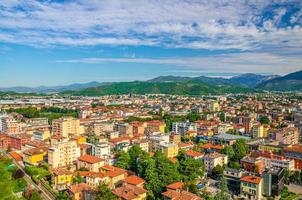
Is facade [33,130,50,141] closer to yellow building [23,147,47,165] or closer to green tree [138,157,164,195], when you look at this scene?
yellow building [23,147,47,165]

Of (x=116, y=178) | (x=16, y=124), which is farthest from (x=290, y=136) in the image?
(x=16, y=124)

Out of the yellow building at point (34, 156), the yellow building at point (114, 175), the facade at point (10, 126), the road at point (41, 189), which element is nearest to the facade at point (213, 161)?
the yellow building at point (114, 175)

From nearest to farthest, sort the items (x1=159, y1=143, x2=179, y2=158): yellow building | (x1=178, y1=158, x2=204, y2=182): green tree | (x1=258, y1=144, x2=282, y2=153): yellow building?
(x1=178, y1=158, x2=204, y2=182): green tree < (x1=159, y1=143, x2=179, y2=158): yellow building < (x1=258, y1=144, x2=282, y2=153): yellow building

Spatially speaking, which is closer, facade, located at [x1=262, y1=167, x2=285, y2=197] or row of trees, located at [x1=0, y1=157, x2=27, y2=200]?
row of trees, located at [x1=0, y1=157, x2=27, y2=200]

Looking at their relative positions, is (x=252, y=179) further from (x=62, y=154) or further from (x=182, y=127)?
(x=182, y=127)

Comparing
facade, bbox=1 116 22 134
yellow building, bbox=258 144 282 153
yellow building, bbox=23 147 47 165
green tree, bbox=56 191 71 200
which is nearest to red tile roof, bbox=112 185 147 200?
green tree, bbox=56 191 71 200

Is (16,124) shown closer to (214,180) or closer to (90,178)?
(90,178)

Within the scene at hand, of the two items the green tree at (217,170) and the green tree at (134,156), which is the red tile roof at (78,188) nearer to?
the green tree at (134,156)

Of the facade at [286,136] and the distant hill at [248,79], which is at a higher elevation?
the distant hill at [248,79]
